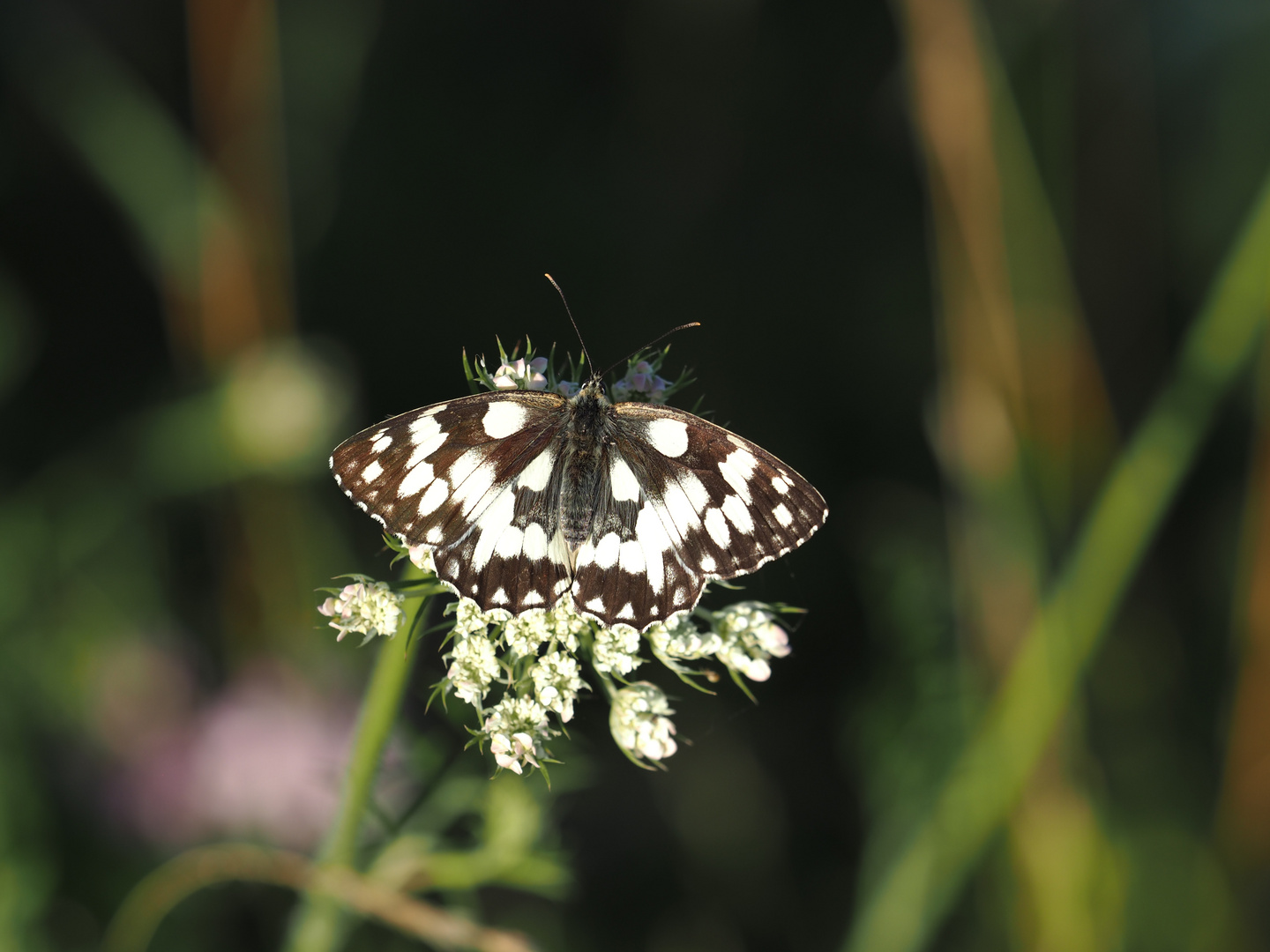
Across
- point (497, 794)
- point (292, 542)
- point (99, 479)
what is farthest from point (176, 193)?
point (497, 794)

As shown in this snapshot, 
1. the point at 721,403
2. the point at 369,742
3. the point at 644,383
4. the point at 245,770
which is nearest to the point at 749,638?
the point at 644,383

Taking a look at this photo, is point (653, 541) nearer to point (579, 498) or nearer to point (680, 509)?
point (680, 509)

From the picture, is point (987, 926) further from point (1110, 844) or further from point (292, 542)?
point (292, 542)

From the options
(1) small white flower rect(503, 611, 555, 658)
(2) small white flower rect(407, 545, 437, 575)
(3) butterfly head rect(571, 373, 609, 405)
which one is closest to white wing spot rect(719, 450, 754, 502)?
(3) butterfly head rect(571, 373, 609, 405)

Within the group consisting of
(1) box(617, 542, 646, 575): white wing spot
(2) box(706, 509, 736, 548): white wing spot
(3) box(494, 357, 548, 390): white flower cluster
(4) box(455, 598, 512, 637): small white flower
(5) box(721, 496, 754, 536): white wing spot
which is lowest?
(4) box(455, 598, 512, 637): small white flower

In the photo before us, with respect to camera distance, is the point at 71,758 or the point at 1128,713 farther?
the point at 1128,713

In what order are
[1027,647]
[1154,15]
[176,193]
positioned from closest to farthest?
[1027,647] → [176,193] → [1154,15]

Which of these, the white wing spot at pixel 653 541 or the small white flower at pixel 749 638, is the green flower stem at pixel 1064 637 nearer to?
the small white flower at pixel 749 638

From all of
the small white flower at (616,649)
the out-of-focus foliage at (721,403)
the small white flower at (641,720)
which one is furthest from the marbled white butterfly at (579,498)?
the out-of-focus foliage at (721,403)

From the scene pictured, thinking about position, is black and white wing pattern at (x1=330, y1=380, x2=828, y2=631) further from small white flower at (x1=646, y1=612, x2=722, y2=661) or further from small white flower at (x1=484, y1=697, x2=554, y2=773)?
small white flower at (x1=484, y1=697, x2=554, y2=773)
